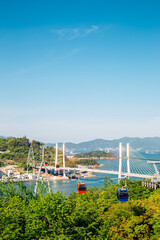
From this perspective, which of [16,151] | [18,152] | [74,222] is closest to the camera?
[74,222]

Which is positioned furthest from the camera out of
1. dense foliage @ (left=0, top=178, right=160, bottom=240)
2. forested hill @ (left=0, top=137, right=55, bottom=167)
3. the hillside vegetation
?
forested hill @ (left=0, top=137, right=55, bottom=167)

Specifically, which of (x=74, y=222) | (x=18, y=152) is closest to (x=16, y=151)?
(x=18, y=152)

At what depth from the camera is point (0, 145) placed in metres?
109

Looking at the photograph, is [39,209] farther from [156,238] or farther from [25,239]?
[156,238]

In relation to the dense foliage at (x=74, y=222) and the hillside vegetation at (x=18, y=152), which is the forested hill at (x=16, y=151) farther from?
the dense foliage at (x=74, y=222)

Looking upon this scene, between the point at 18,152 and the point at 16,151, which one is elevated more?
the point at 16,151

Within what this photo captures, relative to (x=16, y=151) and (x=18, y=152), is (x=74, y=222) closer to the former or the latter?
(x=18, y=152)

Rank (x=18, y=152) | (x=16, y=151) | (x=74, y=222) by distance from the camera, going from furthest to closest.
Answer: (x=16, y=151) < (x=18, y=152) < (x=74, y=222)

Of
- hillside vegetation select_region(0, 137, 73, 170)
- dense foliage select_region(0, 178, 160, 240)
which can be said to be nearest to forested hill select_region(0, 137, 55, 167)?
hillside vegetation select_region(0, 137, 73, 170)

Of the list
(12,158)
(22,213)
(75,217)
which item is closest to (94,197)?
(22,213)

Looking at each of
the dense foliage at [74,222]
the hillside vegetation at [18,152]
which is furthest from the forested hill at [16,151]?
the dense foliage at [74,222]

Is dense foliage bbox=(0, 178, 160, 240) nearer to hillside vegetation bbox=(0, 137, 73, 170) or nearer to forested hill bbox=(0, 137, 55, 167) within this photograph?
hillside vegetation bbox=(0, 137, 73, 170)

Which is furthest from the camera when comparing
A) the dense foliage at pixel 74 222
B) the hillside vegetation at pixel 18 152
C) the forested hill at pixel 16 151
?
the forested hill at pixel 16 151

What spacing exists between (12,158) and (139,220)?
279ft
